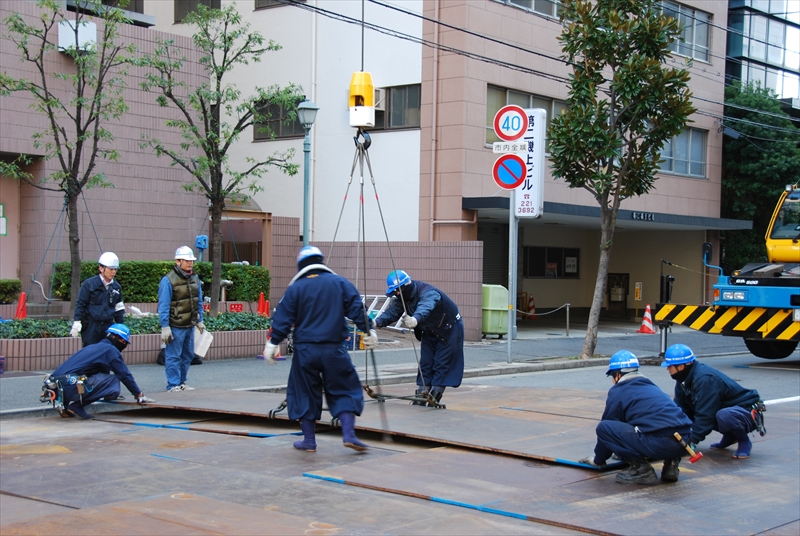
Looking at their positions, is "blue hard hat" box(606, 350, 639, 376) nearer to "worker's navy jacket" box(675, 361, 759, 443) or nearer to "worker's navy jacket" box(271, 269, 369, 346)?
"worker's navy jacket" box(675, 361, 759, 443)

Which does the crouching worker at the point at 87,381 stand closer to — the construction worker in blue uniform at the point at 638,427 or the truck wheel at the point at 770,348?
the construction worker in blue uniform at the point at 638,427

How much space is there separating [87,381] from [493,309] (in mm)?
12170

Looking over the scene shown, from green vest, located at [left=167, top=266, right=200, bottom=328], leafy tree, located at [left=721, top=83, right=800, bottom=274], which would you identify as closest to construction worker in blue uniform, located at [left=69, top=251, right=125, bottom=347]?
green vest, located at [left=167, top=266, right=200, bottom=328]

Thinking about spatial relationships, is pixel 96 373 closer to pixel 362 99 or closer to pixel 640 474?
pixel 362 99

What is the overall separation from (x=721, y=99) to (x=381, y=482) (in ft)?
84.2

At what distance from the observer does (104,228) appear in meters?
19.9

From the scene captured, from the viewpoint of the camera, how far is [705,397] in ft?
26.5

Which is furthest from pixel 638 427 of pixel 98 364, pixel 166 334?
pixel 166 334

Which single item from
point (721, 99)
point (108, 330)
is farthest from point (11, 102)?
point (721, 99)

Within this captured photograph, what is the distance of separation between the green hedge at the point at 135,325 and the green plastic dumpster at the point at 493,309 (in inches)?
250

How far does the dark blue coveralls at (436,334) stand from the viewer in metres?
10.4

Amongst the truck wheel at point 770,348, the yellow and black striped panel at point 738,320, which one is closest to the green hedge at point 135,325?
the yellow and black striped panel at point 738,320

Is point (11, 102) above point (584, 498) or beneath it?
above

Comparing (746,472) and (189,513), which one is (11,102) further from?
(746,472)
